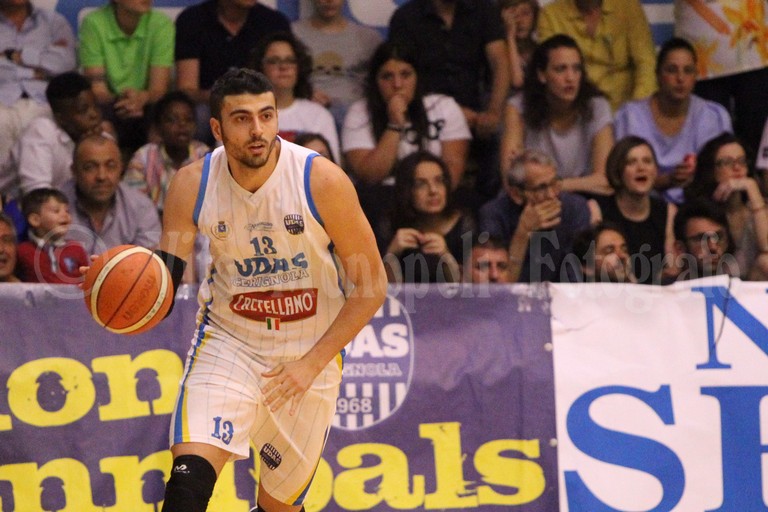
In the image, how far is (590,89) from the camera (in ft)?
27.8

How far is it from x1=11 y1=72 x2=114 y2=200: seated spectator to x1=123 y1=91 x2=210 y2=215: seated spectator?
0.35m

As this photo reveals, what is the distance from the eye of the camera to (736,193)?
7859 millimetres

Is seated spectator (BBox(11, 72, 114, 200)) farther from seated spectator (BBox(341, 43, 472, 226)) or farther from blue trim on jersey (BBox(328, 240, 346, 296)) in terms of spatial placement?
blue trim on jersey (BBox(328, 240, 346, 296))

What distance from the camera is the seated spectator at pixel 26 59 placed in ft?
26.7

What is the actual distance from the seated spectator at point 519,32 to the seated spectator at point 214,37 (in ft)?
5.61

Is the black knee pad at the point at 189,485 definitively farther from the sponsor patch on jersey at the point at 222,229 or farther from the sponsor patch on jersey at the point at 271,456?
the sponsor patch on jersey at the point at 222,229

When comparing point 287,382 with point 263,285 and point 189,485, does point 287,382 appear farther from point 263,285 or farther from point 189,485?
point 189,485

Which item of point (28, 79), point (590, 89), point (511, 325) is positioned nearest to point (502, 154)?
point (590, 89)

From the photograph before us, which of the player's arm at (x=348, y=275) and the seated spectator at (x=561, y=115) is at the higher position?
the seated spectator at (x=561, y=115)

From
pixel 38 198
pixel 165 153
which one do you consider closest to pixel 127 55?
pixel 165 153

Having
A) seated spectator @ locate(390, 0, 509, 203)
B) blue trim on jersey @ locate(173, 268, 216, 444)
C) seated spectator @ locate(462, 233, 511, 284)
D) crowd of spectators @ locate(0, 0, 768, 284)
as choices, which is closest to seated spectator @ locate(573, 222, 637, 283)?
crowd of spectators @ locate(0, 0, 768, 284)

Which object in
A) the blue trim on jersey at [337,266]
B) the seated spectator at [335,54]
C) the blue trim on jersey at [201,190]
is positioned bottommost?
the blue trim on jersey at [337,266]

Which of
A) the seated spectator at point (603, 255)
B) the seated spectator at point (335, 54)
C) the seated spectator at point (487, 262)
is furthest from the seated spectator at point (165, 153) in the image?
the seated spectator at point (603, 255)

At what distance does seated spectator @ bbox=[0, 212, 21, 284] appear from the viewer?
6719 millimetres
